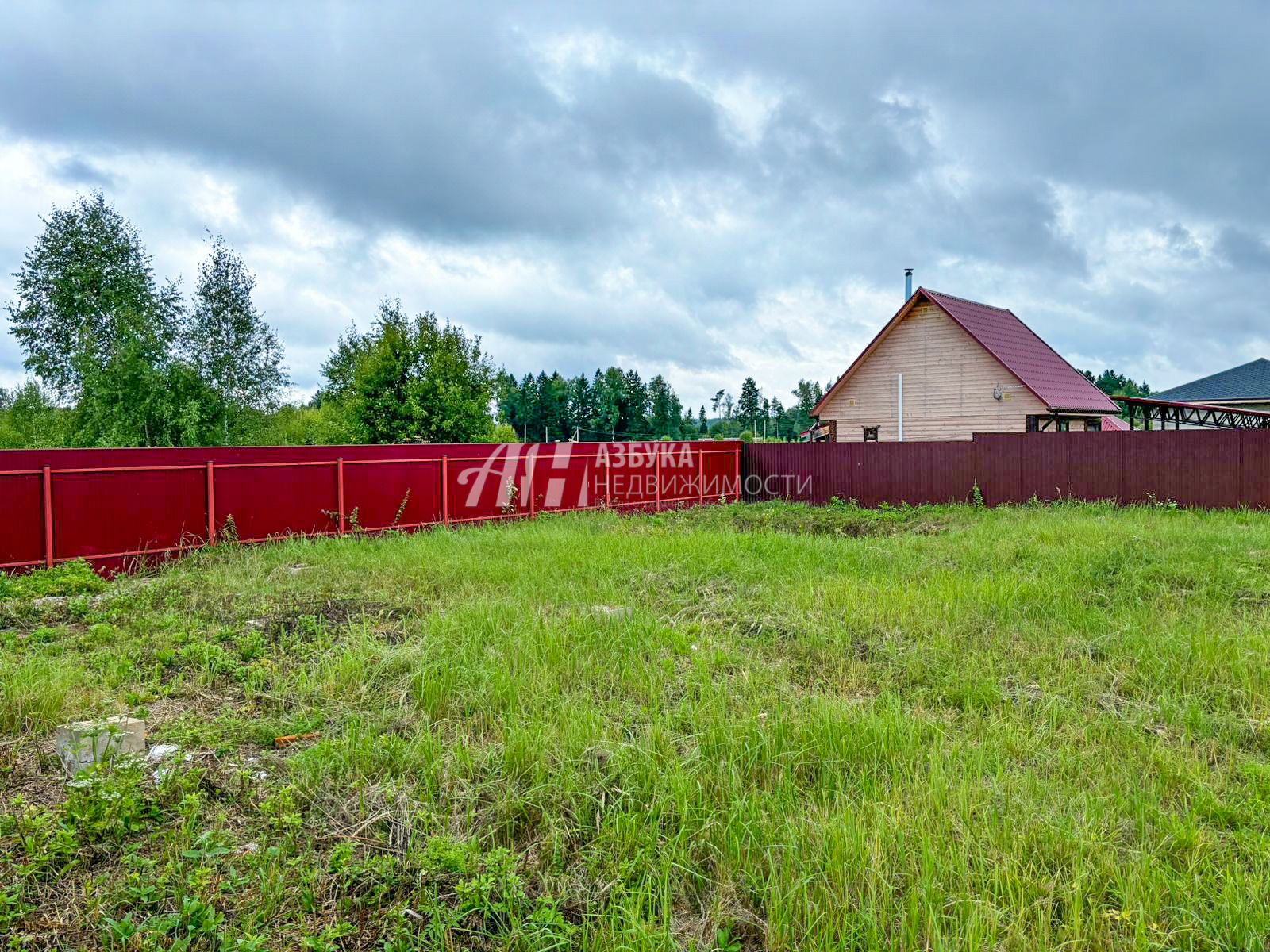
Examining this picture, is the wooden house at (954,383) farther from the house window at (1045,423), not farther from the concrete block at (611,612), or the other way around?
the concrete block at (611,612)

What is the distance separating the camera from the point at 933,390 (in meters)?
18.9

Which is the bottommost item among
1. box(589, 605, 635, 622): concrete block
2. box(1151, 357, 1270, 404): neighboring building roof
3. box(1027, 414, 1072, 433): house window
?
box(589, 605, 635, 622): concrete block

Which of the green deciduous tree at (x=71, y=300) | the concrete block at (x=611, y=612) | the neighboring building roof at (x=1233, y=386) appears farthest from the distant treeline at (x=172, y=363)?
the neighboring building roof at (x=1233, y=386)

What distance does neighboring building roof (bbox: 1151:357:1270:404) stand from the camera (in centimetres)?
2555

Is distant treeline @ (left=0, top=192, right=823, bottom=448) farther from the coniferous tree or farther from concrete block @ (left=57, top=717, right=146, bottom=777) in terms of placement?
the coniferous tree

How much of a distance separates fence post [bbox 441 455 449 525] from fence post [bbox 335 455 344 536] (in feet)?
5.28

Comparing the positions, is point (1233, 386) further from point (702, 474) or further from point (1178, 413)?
point (702, 474)

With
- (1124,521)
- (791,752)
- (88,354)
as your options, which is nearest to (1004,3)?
(1124,521)

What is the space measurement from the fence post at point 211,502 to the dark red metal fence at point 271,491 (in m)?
0.01

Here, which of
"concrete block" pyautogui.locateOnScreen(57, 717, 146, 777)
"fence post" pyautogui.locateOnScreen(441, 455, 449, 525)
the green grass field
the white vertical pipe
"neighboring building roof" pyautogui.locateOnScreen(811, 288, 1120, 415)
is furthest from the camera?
the white vertical pipe

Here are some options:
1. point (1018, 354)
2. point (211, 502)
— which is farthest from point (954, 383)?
point (211, 502)

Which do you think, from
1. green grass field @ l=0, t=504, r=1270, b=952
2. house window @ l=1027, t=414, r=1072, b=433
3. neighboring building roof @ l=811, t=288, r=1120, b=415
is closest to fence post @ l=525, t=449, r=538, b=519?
green grass field @ l=0, t=504, r=1270, b=952

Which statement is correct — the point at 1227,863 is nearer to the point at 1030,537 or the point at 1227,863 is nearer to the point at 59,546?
the point at 1030,537

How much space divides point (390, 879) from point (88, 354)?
22836mm
